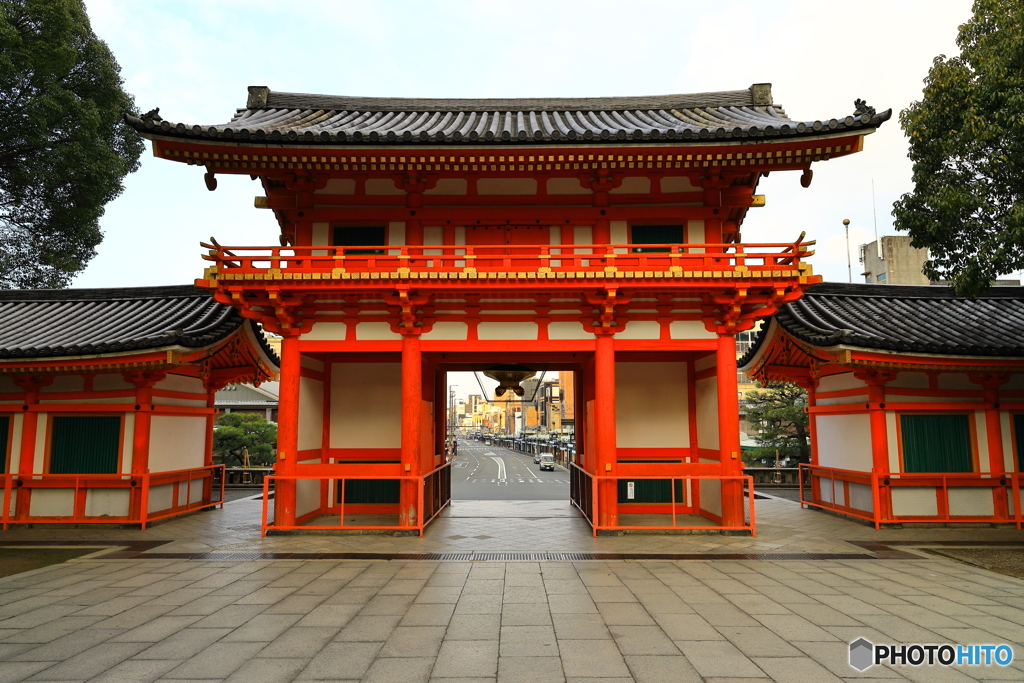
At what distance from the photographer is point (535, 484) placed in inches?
1224

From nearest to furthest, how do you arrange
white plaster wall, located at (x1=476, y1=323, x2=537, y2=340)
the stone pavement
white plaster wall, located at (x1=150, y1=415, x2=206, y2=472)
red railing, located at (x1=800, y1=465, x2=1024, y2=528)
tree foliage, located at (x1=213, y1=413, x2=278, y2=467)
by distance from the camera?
the stone pavement
white plaster wall, located at (x1=476, y1=323, x2=537, y2=340)
red railing, located at (x1=800, y1=465, x2=1024, y2=528)
white plaster wall, located at (x1=150, y1=415, x2=206, y2=472)
tree foliage, located at (x1=213, y1=413, x2=278, y2=467)

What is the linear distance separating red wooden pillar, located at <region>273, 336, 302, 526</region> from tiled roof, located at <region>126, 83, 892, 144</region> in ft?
14.5

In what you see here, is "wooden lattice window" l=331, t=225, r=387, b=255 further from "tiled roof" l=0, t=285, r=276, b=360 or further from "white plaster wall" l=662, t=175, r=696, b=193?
"white plaster wall" l=662, t=175, r=696, b=193

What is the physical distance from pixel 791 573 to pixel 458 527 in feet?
22.5

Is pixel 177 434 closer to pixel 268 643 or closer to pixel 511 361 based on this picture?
pixel 511 361

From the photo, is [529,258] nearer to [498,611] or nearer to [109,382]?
[498,611]

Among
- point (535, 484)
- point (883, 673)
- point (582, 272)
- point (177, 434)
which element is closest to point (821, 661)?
point (883, 673)

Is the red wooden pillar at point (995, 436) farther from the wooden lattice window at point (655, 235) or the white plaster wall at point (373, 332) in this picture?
the white plaster wall at point (373, 332)

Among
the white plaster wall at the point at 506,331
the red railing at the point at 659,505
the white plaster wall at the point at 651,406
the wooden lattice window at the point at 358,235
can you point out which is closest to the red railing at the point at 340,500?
the white plaster wall at the point at 506,331

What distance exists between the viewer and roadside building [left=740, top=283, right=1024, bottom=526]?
11.6 m

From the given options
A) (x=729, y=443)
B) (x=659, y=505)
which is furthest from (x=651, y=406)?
(x=729, y=443)

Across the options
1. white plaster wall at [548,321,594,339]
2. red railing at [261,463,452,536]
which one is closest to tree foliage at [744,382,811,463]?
white plaster wall at [548,321,594,339]

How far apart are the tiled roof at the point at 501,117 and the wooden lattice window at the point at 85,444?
23.5 feet

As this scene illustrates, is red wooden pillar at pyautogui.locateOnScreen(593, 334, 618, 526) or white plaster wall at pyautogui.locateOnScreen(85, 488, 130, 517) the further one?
white plaster wall at pyautogui.locateOnScreen(85, 488, 130, 517)
